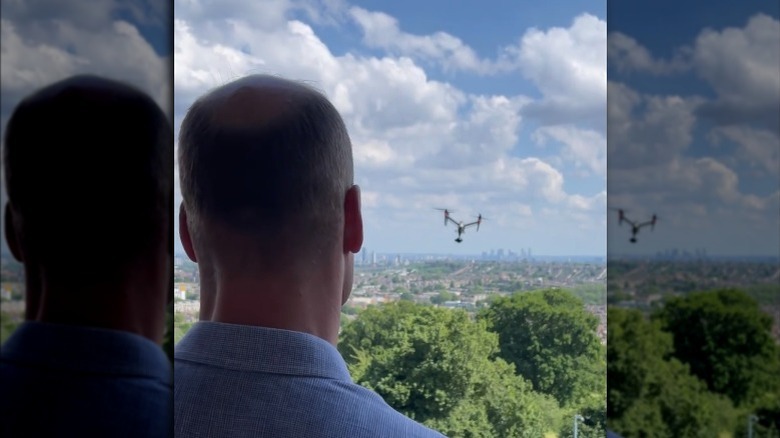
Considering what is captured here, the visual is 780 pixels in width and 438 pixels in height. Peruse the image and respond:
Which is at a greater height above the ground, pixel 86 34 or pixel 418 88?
pixel 418 88

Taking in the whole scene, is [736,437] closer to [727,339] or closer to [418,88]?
[727,339]

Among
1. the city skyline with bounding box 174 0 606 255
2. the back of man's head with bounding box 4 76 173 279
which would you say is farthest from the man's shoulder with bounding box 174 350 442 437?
the city skyline with bounding box 174 0 606 255

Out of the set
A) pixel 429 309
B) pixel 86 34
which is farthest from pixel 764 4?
pixel 429 309

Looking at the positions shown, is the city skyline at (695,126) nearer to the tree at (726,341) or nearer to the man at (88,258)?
the tree at (726,341)

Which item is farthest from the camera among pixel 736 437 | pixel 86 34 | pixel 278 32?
pixel 278 32

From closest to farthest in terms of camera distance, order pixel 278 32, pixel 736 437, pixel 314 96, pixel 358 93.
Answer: pixel 736 437
pixel 314 96
pixel 278 32
pixel 358 93
